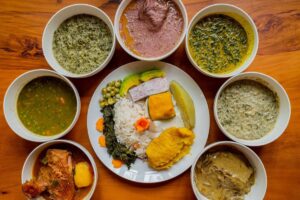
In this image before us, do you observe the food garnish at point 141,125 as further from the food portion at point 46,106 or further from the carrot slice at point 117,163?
the food portion at point 46,106

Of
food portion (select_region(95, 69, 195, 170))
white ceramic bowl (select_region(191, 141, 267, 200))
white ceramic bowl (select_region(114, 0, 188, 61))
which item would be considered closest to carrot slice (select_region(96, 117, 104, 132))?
food portion (select_region(95, 69, 195, 170))

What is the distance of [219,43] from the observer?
2010 mm

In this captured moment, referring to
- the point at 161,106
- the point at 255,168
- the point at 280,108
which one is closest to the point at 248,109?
the point at 280,108

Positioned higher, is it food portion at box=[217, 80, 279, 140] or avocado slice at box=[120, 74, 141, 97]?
avocado slice at box=[120, 74, 141, 97]

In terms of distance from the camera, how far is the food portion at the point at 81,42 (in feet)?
6.61

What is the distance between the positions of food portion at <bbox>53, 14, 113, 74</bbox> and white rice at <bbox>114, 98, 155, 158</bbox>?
0.94ft

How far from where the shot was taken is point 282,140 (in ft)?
6.77

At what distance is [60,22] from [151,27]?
0.50 m

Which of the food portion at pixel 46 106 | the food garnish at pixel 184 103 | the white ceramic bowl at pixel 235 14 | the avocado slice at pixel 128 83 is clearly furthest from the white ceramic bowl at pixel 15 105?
the white ceramic bowl at pixel 235 14

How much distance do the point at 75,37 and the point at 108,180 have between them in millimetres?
808

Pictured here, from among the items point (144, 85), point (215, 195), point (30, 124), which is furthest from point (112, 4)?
point (215, 195)

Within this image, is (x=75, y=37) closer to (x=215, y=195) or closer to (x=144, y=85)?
(x=144, y=85)

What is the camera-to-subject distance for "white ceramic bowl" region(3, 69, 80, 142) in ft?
6.41

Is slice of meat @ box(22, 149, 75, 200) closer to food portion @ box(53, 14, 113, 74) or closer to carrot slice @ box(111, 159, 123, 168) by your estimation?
carrot slice @ box(111, 159, 123, 168)
